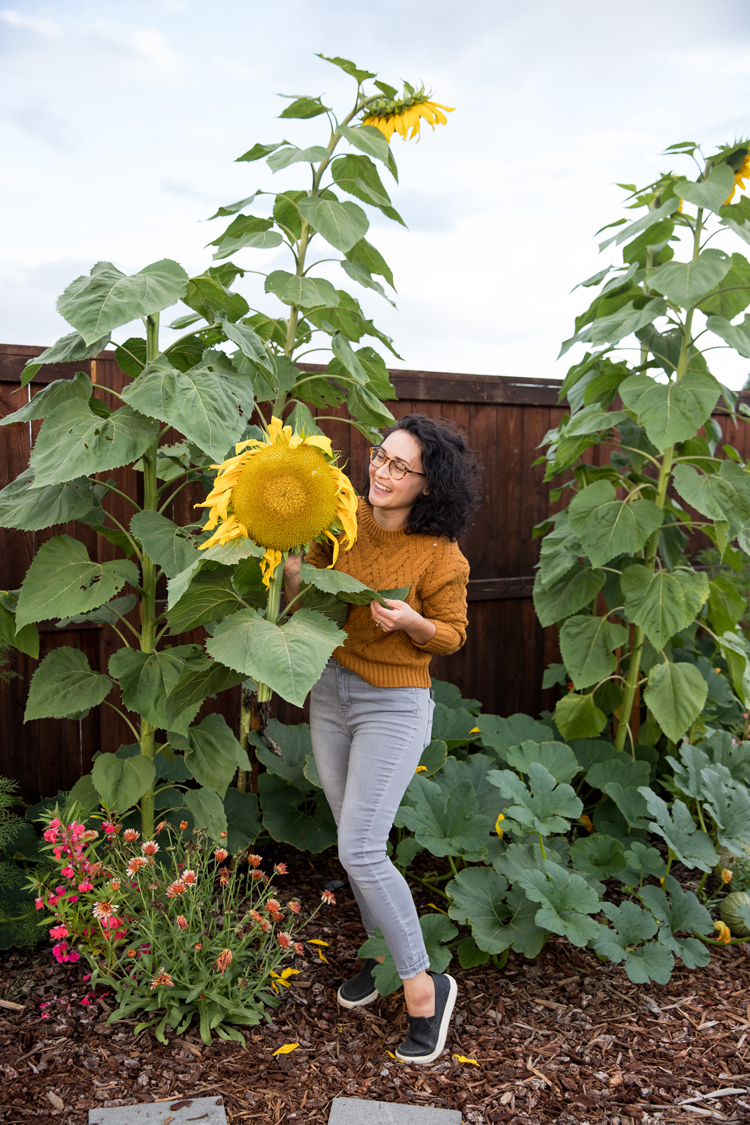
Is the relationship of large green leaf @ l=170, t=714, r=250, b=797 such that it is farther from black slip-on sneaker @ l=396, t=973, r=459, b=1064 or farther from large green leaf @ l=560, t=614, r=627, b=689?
large green leaf @ l=560, t=614, r=627, b=689

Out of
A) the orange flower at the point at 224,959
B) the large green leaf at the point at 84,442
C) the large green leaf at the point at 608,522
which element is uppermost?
the large green leaf at the point at 84,442

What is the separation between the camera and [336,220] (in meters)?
2.39

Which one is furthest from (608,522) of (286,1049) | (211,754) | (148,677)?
(286,1049)

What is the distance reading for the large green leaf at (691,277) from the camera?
294cm

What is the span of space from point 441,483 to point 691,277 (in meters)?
1.44

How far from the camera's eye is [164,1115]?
1.92 metres

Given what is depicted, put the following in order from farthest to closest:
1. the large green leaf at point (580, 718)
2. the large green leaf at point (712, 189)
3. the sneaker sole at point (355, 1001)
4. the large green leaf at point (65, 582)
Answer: the large green leaf at point (580, 718), the large green leaf at point (712, 189), the sneaker sole at point (355, 1001), the large green leaf at point (65, 582)

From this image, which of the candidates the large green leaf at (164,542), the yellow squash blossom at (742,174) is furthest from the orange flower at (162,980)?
the yellow squash blossom at (742,174)

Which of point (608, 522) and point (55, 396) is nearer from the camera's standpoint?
point (55, 396)

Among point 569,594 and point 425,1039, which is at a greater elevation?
point 569,594

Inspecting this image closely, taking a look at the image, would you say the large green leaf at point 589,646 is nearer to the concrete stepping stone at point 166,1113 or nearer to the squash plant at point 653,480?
the squash plant at point 653,480

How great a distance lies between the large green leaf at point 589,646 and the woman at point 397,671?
1180mm

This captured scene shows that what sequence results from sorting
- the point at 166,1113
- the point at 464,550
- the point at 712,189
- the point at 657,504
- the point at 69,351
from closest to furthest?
the point at 166,1113 < the point at 69,351 < the point at 712,189 < the point at 657,504 < the point at 464,550

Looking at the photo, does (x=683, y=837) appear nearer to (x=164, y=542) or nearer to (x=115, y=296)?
(x=164, y=542)
